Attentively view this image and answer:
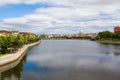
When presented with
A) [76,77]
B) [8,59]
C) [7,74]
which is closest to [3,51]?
[8,59]

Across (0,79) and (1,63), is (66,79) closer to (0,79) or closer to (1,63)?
(0,79)

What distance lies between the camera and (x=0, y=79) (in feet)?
84.6

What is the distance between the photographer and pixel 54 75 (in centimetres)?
2825

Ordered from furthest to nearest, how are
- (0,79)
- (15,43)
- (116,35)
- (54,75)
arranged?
(116,35), (15,43), (54,75), (0,79)

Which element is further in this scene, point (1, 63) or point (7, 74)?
point (1, 63)

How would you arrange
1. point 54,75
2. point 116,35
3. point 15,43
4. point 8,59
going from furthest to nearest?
point 116,35, point 15,43, point 8,59, point 54,75

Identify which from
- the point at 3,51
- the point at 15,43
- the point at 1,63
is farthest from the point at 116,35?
the point at 1,63

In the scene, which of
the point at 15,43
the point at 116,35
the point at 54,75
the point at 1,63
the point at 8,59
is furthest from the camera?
the point at 116,35

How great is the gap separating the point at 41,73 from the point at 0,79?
5993 millimetres

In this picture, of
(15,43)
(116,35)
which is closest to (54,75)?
(15,43)

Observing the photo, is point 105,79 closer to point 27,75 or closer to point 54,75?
point 54,75

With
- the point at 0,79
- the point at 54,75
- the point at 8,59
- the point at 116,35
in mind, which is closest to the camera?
the point at 0,79

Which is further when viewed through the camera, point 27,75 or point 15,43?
point 15,43

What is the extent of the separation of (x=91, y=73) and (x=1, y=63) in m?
13.4
